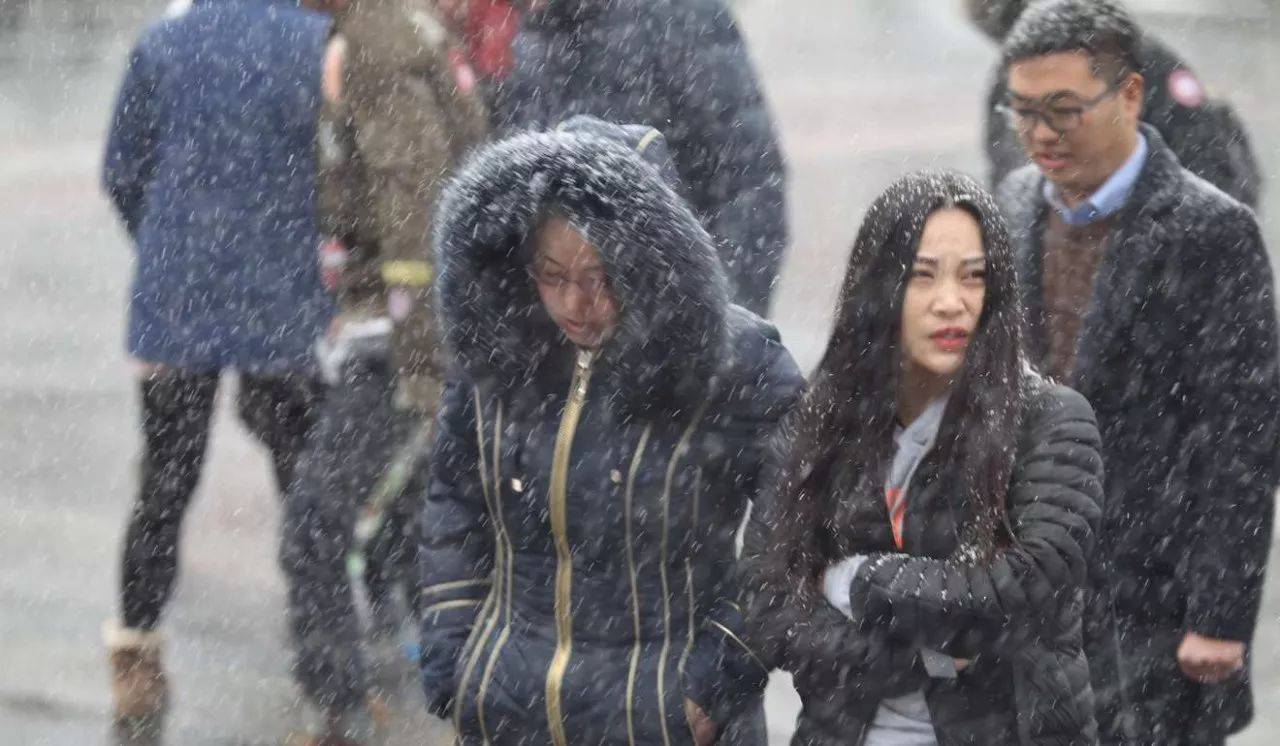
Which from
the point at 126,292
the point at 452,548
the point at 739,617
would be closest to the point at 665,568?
the point at 739,617

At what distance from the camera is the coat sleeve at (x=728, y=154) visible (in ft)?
18.2

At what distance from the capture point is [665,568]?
13.4 feet

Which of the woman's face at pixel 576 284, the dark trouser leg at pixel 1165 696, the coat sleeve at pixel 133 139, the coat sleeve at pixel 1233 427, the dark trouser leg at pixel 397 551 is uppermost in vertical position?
the woman's face at pixel 576 284

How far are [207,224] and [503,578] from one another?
7.68 feet

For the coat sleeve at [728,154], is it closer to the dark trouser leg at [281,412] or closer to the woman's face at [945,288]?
the dark trouser leg at [281,412]

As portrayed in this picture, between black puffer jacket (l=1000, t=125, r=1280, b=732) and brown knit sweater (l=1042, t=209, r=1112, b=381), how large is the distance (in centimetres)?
5

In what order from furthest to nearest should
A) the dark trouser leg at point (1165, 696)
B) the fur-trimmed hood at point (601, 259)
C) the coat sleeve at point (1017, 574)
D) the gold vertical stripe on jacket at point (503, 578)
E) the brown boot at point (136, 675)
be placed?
the brown boot at point (136, 675) < the dark trouser leg at point (1165, 696) < the gold vertical stripe on jacket at point (503, 578) < the fur-trimmed hood at point (601, 259) < the coat sleeve at point (1017, 574)

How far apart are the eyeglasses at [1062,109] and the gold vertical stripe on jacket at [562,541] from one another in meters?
1.21

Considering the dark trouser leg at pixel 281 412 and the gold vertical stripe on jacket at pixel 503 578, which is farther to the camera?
the dark trouser leg at pixel 281 412

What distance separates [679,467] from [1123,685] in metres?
1.24

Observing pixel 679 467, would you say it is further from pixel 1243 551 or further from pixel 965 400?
pixel 1243 551

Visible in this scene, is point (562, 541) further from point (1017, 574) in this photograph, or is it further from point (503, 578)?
point (1017, 574)

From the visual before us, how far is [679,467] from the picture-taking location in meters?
4.05

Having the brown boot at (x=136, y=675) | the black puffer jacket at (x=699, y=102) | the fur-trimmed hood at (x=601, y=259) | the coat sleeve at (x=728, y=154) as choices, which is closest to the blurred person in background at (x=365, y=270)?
the brown boot at (x=136, y=675)
